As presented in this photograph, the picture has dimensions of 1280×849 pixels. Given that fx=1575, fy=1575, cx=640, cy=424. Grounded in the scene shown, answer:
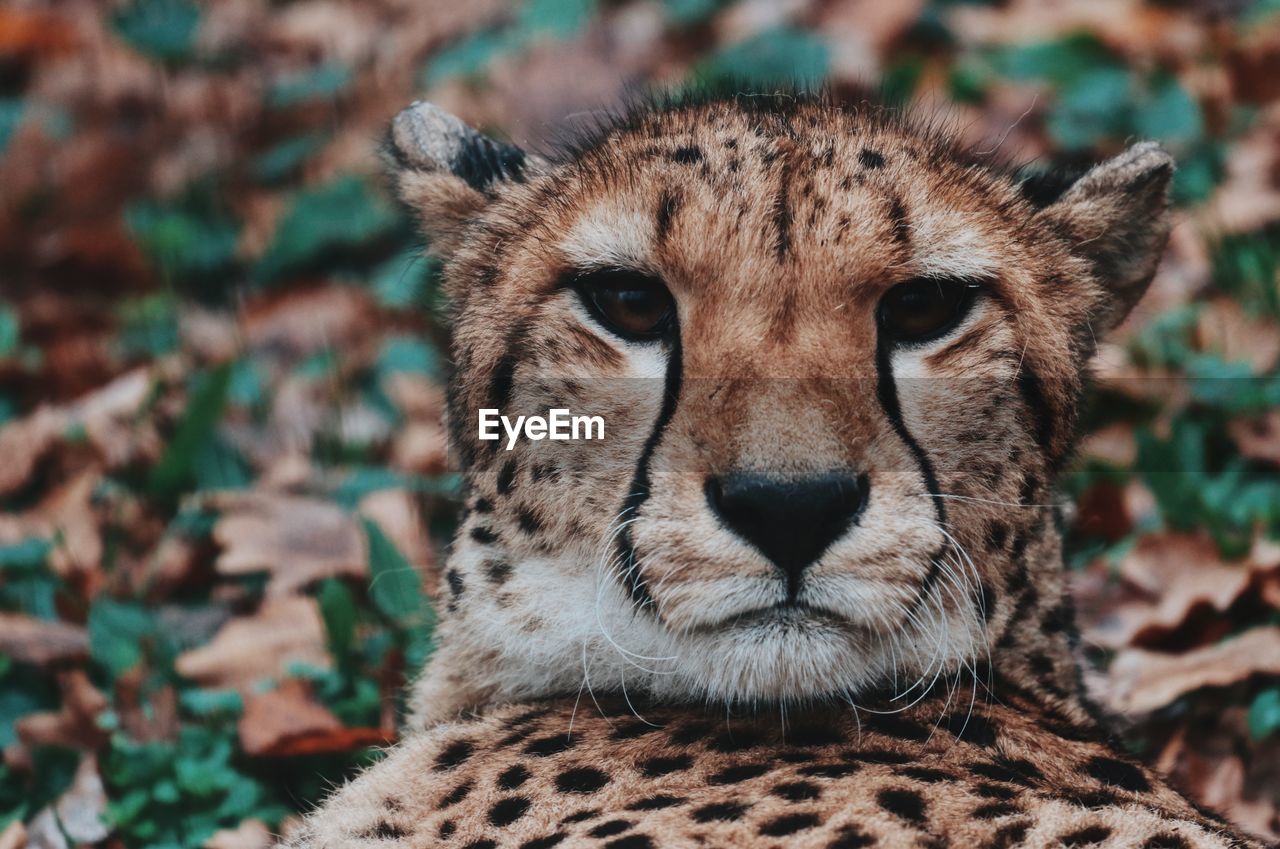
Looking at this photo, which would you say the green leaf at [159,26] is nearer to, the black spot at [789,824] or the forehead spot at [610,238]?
the forehead spot at [610,238]

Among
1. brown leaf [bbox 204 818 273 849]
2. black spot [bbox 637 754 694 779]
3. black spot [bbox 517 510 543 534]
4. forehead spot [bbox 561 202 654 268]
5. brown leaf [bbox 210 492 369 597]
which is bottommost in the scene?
brown leaf [bbox 204 818 273 849]

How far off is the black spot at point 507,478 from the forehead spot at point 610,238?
0.40 m

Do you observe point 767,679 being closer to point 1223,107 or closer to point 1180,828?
point 1180,828

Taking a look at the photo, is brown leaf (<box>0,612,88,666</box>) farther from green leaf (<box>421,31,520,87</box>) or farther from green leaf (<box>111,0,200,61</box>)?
green leaf (<box>111,0,200,61</box>)

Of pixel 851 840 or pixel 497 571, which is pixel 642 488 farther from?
pixel 851 840

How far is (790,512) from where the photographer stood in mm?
2344

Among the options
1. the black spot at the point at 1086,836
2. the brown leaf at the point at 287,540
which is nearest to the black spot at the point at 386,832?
the black spot at the point at 1086,836

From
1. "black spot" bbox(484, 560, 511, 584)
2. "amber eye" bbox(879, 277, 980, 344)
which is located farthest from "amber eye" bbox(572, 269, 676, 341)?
"black spot" bbox(484, 560, 511, 584)

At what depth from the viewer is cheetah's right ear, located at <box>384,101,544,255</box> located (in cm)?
321

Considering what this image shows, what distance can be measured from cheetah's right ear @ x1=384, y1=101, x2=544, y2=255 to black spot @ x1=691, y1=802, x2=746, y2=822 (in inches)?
53.3

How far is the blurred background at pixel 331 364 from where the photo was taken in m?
3.71

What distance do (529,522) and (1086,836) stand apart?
44.0 inches

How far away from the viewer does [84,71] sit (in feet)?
30.0

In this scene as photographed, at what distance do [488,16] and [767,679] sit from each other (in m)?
6.51
